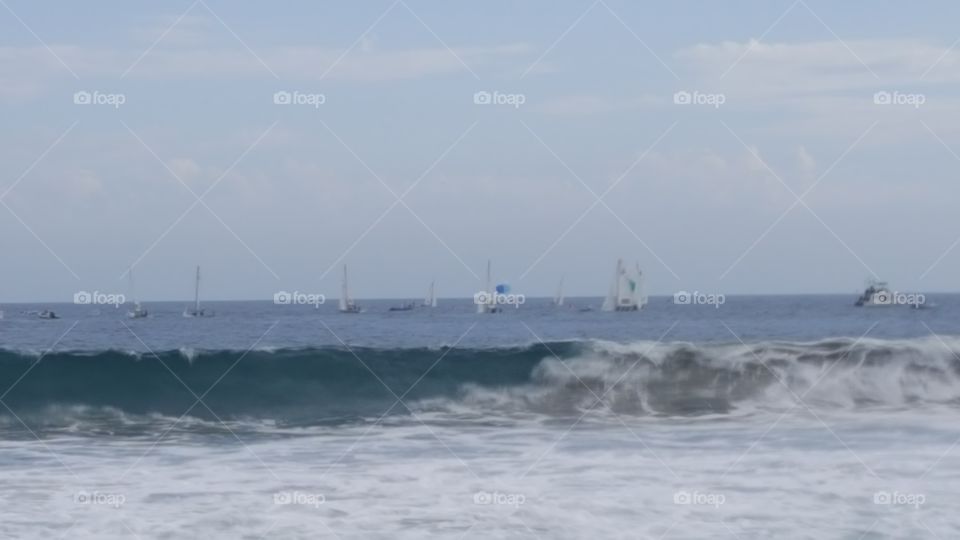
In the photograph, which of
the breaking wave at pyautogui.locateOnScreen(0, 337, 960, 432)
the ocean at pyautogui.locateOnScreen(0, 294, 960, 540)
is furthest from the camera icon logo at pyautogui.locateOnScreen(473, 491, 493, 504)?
the breaking wave at pyautogui.locateOnScreen(0, 337, 960, 432)

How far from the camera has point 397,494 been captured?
16281 millimetres

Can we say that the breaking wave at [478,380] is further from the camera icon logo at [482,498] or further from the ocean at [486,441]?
the camera icon logo at [482,498]

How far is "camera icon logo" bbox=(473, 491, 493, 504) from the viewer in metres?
15.9

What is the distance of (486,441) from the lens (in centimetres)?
2050

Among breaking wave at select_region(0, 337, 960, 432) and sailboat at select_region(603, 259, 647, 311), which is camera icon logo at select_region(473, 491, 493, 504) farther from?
sailboat at select_region(603, 259, 647, 311)

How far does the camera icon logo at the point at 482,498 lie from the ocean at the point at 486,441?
0.24ft

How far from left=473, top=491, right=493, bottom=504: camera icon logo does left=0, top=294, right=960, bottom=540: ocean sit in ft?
0.24

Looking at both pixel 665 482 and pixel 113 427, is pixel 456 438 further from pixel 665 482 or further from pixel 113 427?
pixel 113 427

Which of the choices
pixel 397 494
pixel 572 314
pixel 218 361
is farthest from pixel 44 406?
pixel 572 314

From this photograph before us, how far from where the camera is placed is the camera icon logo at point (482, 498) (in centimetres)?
1591

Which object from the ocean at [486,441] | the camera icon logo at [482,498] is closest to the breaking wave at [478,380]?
the ocean at [486,441]

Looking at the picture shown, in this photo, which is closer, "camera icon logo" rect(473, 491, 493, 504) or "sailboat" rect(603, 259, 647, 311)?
"camera icon logo" rect(473, 491, 493, 504)

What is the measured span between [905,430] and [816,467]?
399 cm

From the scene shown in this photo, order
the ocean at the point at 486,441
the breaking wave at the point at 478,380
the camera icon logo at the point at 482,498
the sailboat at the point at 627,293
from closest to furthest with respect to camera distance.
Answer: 1. the ocean at the point at 486,441
2. the camera icon logo at the point at 482,498
3. the breaking wave at the point at 478,380
4. the sailboat at the point at 627,293
